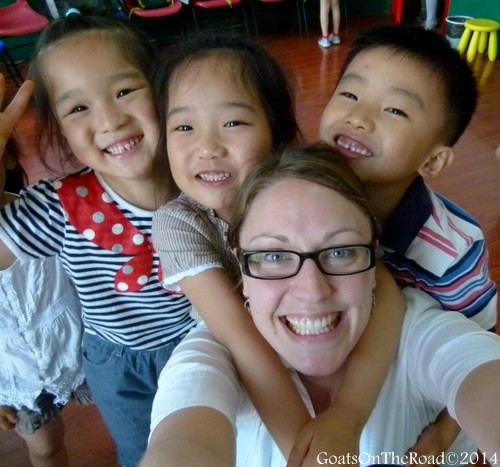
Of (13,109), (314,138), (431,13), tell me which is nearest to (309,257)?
(13,109)

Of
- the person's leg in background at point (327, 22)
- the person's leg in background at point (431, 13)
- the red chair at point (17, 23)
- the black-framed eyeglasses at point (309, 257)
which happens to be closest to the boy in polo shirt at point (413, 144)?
the black-framed eyeglasses at point (309, 257)

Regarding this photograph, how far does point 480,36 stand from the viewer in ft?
18.0

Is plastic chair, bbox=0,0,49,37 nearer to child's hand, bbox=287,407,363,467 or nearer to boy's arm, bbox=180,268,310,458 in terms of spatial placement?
boy's arm, bbox=180,268,310,458

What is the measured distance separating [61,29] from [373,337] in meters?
1.06

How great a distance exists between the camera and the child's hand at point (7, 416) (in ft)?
4.67

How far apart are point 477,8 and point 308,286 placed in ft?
20.7

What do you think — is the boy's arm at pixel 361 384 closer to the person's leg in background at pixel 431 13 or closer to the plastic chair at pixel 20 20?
the plastic chair at pixel 20 20

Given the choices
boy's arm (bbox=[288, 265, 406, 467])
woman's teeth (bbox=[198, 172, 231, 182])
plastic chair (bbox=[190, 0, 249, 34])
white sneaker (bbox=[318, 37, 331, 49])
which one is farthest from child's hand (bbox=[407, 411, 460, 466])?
plastic chair (bbox=[190, 0, 249, 34])

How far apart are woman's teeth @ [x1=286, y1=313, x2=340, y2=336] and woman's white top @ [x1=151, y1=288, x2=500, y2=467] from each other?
0.44ft

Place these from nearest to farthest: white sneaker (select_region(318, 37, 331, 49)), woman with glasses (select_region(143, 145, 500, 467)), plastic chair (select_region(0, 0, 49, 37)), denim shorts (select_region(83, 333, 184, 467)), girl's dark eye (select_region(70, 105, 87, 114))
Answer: woman with glasses (select_region(143, 145, 500, 467)) < girl's dark eye (select_region(70, 105, 87, 114)) < denim shorts (select_region(83, 333, 184, 467)) < plastic chair (select_region(0, 0, 49, 37)) < white sneaker (select_region(318, 37, 331, 49))

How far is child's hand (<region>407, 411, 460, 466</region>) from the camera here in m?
1.06

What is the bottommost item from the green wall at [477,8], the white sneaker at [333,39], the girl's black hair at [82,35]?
the white sneaker at [333,39]

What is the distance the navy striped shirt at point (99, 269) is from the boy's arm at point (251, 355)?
24 cm

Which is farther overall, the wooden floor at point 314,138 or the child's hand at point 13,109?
the wooden floor at point 314,138
